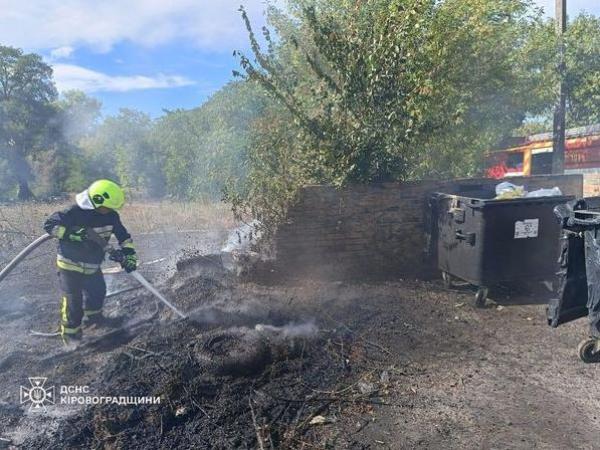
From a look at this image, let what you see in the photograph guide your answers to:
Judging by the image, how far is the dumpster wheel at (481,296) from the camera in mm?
5629

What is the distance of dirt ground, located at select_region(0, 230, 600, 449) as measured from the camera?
3131mm

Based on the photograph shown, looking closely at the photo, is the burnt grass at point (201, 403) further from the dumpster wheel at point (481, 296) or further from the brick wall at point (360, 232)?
the brick wall at point (360, 232)

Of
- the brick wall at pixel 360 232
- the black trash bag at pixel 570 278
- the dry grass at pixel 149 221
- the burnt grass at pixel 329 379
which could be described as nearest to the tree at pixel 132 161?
the dry grass at pixel 149 221

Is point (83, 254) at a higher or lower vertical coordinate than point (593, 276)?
lower

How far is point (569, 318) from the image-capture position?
13.1 feet

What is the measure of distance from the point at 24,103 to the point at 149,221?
27.2ft

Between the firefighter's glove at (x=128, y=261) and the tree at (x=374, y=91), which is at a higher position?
the tree at (x=374, y=91)

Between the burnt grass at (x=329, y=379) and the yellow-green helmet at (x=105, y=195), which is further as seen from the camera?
the yellow-green helmet at (x=105, y=195)

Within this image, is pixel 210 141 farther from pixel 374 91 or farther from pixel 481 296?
pixel 481 296

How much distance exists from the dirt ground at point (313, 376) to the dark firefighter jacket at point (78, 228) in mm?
763

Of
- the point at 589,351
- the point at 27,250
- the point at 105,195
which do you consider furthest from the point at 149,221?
the point at 589,351

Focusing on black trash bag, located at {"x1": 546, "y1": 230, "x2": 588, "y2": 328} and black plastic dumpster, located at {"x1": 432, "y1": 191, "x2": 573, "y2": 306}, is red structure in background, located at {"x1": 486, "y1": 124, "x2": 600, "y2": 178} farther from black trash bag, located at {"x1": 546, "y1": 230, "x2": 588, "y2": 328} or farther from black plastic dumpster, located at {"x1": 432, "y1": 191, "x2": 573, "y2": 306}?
black trash bag, located at {"x1": 546, "y1": 230, "x2": 588, "y2": 328}

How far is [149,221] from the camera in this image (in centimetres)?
1180

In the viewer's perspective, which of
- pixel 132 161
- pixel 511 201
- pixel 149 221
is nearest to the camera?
pixel 511 201
